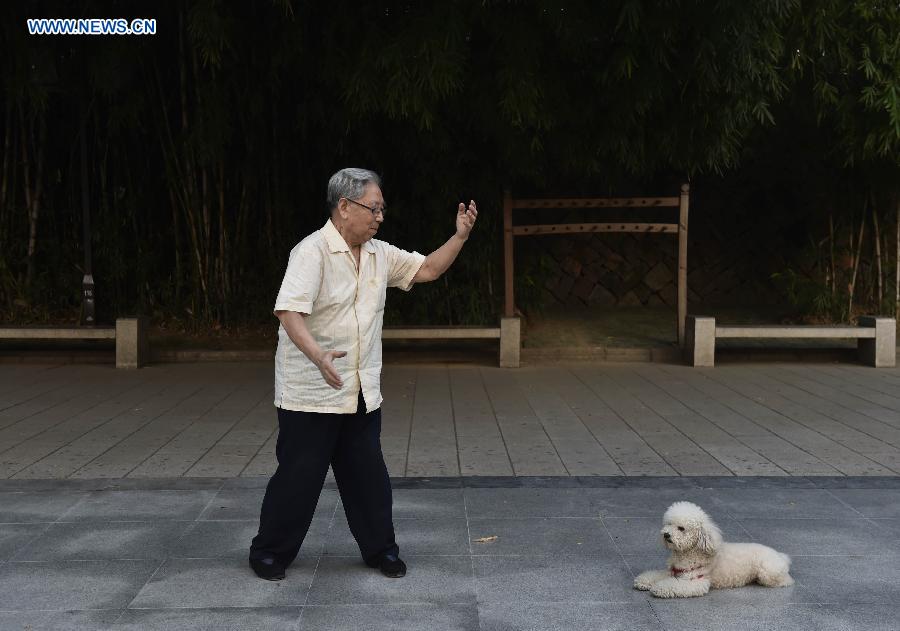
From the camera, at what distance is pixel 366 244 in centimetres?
357

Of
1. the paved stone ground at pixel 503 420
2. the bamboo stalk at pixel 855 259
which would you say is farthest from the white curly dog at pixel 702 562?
the bamboo stalk at pixel 855 259

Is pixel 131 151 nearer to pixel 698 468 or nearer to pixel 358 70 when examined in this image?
pixel 358 70

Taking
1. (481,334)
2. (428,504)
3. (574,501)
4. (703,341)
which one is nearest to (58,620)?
(428,504)

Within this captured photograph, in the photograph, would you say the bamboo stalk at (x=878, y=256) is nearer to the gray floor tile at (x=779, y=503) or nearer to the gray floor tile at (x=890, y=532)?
the gray floor tile at (x=779, y=503)

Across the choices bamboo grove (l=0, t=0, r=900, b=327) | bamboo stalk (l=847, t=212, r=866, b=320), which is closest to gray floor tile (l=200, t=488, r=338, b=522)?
bamboo grove (l=0, t=0, r=900, b=327)

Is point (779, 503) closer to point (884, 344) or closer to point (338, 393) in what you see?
point (338, 393)

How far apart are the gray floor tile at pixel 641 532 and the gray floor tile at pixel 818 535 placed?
60mm

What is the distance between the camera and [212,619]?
3.12m

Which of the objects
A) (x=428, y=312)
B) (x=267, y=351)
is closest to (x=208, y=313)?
(x=267, y=351)

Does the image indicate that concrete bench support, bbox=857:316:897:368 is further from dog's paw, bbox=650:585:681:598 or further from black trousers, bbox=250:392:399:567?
black trousers, bbox=250:392:399:567

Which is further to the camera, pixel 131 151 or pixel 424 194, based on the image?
pixel 131 151

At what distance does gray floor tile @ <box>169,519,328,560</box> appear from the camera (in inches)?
147

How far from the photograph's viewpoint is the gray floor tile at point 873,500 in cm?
429

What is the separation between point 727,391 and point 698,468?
8.84 feet
